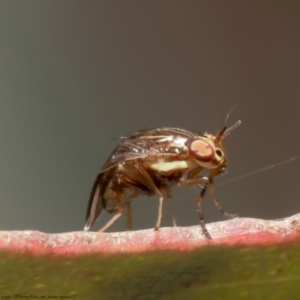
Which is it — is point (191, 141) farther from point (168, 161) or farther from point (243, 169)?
point (243, 169)

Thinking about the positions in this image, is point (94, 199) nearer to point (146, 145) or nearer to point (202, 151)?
point (146, 145)

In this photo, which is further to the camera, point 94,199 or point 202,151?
point 94,199

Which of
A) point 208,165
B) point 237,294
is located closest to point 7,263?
point 237,294

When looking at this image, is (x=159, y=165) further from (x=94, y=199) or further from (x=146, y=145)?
(x=94, y=199)

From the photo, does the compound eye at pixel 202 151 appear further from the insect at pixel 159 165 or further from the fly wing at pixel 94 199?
the fly wing at pixel 94 199

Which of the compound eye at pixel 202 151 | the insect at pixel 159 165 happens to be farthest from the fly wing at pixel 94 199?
the compound eye at pixel 202 151

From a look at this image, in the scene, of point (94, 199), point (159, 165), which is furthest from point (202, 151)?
point (94, 199)

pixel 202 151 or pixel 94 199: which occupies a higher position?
pixel 202 151
